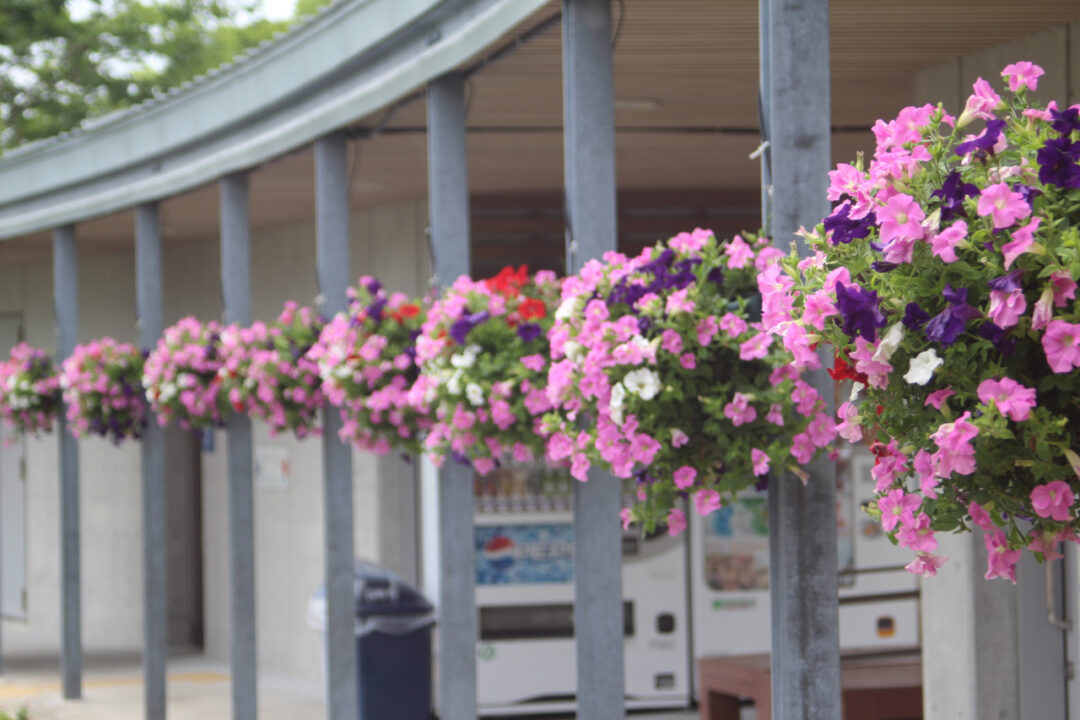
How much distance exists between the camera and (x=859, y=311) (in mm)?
2070

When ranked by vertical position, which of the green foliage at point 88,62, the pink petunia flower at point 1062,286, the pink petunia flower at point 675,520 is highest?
the green foliage at point 88,62

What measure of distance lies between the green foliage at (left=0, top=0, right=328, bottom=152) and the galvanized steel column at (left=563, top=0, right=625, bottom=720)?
770 inches

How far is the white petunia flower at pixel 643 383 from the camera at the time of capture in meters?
3.43

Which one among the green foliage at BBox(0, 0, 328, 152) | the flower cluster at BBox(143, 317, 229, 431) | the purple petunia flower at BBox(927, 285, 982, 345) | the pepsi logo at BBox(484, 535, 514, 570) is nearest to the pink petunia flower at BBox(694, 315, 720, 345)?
the purple petunia flower at BBox(927, 285, 982, 345)

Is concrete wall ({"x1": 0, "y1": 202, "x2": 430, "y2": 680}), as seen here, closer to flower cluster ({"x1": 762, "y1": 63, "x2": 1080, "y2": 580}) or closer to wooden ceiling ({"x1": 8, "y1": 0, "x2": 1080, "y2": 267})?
wooden ceiling ({"x1": 8, "y1": 0, "x2": 1080, "y2": 267})

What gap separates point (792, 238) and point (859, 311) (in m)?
1.60

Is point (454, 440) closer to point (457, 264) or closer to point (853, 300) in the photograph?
point (457, 264)

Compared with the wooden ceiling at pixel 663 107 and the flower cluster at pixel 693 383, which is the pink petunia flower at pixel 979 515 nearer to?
the flower cluster at pixel 693 383

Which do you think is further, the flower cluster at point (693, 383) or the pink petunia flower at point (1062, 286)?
the flower cluster at point (693, 383)

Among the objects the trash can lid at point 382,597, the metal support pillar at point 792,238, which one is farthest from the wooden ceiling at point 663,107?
the trash can lid at point 382,597

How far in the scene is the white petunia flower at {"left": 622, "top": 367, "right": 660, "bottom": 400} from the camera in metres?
3.43

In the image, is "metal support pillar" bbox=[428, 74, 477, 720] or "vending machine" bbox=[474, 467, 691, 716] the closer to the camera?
"metal support pillar" bbox=[428, 74, 477, 720]

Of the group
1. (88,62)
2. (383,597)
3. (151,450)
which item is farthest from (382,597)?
(88,62)

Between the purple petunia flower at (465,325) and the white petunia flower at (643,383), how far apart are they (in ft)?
4.09
